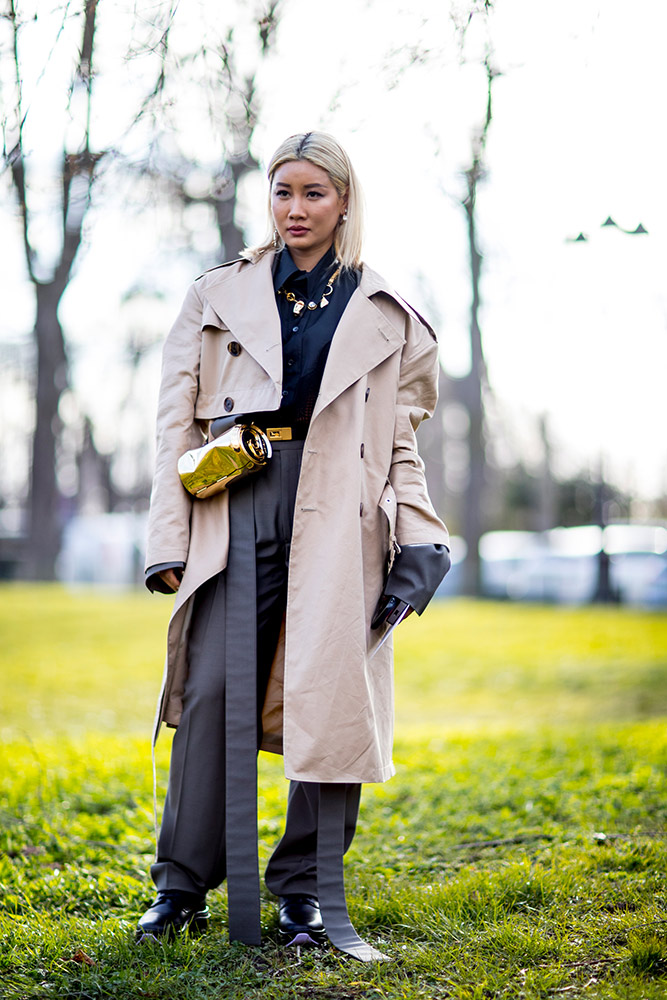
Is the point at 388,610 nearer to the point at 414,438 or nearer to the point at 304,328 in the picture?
the point at 414,438

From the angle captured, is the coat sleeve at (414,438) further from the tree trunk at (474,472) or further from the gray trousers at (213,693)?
the tree trunk at (474,472)

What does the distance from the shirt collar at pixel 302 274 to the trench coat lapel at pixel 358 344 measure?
136 mm

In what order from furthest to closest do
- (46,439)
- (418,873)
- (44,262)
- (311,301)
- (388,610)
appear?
1. (46,439)
2. (44,262)
3. (418,873)
4. (311,301)
5. (388,610)

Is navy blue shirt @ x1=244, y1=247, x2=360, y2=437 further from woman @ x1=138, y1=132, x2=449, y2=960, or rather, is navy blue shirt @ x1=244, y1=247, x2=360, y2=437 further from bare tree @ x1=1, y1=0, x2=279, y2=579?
bare tree @ x1=1, y1=0, x2=279, y2=579

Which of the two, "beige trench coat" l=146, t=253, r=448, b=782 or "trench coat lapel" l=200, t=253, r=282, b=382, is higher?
"trench coat lapel" l=200, t=253, r=282, b=382

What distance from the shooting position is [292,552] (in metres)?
3.10

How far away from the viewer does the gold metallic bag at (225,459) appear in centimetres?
302

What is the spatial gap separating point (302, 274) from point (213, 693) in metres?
1.35

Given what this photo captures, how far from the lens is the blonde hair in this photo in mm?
3186

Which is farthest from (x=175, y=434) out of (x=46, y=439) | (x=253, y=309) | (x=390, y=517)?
(x=46, y=439)

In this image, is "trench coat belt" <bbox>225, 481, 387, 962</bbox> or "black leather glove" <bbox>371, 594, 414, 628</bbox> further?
"black leather glove" <bbox>371, 594, 414, 628</bbox>

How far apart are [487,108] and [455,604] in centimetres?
1562

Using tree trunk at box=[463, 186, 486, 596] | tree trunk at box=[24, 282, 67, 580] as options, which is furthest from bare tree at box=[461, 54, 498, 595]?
tree trunk at box=[24, 282, 67, 580]

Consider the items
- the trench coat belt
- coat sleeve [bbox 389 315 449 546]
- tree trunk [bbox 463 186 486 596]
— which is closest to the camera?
the trench coat belt
